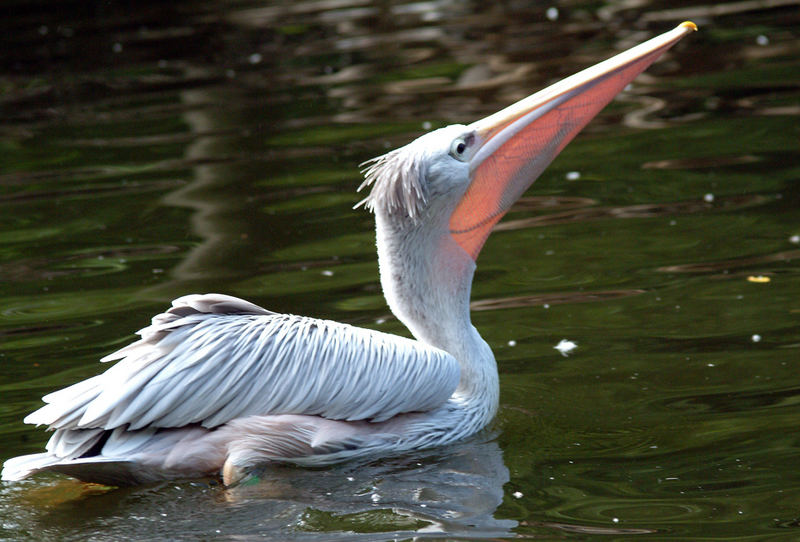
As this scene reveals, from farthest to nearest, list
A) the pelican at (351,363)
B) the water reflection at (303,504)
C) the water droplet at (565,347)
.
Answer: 1. the water droplet at (565,347)
2. the pelican at (351,363)
3. the water reflection at (303,504)

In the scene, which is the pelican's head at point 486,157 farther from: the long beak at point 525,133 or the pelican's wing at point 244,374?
the pelican's wing at point 244,374

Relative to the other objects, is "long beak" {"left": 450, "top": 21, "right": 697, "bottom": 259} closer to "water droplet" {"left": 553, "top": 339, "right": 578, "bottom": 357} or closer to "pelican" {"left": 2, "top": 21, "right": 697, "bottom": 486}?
"pelican" {"left": 2, "top": 21, "right": 697, "bottom": 486}

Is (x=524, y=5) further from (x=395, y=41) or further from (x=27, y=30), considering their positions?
(x=27, y=30)

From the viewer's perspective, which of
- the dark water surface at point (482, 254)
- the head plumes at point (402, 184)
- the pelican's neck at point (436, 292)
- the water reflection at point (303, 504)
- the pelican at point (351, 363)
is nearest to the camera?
the water reflection at point (303, 504)

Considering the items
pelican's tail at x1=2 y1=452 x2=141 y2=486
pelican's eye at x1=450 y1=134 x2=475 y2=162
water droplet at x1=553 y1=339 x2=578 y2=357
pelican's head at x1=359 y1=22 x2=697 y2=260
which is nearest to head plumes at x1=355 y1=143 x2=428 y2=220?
pelican's head at x1=359 y1=22 x2=697 y2=260

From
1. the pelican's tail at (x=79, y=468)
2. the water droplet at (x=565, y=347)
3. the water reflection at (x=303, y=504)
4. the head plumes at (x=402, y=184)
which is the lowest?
the water droplet at (x=565, y=347)

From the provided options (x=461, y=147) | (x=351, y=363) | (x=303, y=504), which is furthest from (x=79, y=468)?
(x=461, y=147)

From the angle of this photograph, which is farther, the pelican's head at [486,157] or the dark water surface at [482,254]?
the pelican's head at [486,157]

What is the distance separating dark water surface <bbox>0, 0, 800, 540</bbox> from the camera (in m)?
3.59

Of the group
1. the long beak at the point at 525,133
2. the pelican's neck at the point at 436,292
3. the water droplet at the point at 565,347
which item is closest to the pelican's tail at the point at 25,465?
the pelican's neck at the point at 436,292

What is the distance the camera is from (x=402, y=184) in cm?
405

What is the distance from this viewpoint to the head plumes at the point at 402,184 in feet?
13.3

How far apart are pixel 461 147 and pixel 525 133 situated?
252mm

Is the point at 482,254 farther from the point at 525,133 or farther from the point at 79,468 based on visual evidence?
the point at 79,468
